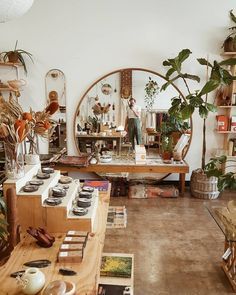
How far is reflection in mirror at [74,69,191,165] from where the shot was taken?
438 centimetres

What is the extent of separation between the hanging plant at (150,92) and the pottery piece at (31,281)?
3.42 m

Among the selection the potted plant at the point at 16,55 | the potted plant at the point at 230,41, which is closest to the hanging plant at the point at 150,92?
the potted plant at the point at 230,41

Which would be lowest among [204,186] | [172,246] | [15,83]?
[172,246]

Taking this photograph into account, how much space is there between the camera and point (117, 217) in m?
3.53

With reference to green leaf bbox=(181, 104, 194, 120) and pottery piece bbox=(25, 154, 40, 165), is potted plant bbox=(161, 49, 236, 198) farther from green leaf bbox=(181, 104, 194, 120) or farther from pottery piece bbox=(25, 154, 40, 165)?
pottery piece bbox=(25, 154, 40, 165)

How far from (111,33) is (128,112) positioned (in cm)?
119

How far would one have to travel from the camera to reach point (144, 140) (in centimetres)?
452

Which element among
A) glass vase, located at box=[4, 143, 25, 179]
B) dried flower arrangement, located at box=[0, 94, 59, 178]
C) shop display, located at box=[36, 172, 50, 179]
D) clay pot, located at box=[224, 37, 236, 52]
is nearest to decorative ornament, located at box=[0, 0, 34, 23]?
dried flower arrangement, located at box=[0, 94, 59, 178]

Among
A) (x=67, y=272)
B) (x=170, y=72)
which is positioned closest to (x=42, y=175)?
(x=67, y=272)

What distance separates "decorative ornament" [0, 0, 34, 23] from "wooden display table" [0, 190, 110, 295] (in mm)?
1557

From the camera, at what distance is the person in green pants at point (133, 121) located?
14.6ft

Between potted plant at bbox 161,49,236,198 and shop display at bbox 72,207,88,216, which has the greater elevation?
potted plant at bbox 161,49,236,198

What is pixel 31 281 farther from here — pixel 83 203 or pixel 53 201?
pixel 83 203

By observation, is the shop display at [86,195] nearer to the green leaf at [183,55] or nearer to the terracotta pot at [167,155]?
the terracotta pot at [167,155]
